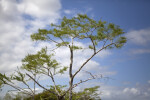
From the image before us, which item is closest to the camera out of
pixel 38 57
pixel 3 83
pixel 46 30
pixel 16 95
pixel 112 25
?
pixel 3 83

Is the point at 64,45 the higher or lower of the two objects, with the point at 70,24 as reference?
lower

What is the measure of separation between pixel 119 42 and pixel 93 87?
138 inches

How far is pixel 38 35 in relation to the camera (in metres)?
10.9

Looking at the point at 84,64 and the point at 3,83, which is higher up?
the point at 84,64

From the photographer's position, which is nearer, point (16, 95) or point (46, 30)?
point (46, 30)

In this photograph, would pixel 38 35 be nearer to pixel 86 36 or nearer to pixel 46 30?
pixel 46 30

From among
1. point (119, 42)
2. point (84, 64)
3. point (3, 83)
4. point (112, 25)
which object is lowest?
point (3, 83)

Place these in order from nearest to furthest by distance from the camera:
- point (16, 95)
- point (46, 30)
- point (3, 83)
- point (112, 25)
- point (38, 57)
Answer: point (3, 83), point (112, 25), point (46, 30), point (38, 57), point (16, 95)

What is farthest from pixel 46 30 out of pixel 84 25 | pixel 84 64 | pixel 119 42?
pixel 119 42

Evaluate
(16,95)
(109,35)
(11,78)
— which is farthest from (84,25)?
(16,95)

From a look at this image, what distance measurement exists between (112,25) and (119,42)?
1178 mm

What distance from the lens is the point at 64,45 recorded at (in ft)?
34.1

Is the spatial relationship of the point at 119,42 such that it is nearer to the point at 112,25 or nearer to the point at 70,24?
the point at 112,25

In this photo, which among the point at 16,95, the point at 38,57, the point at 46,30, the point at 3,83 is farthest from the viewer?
the point at 16,95
